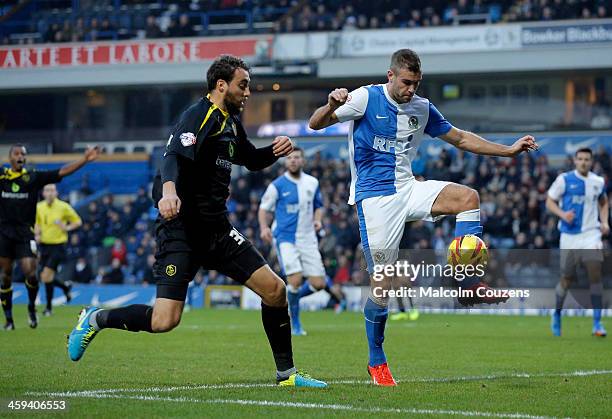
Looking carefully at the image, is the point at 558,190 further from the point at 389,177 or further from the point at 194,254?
the point at 194,254

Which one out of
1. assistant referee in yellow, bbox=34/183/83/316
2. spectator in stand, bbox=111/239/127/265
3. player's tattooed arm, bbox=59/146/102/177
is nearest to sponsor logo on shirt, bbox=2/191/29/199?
player's tattooed arm, bbox=59/146/102/177

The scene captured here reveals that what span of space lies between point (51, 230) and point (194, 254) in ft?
44.0

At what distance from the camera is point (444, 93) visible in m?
39.7

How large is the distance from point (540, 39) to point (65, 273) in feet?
59.5

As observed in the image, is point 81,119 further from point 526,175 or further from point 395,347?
point 395,347

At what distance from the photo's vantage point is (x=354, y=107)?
28.1ft

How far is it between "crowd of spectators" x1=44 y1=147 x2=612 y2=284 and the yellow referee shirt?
6.74 m

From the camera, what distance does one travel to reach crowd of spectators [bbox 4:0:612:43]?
36562mm

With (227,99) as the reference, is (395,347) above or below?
below

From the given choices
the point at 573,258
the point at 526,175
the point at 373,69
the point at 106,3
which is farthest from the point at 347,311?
the point at 106,3

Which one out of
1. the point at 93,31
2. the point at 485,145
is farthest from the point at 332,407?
the point at 93,31

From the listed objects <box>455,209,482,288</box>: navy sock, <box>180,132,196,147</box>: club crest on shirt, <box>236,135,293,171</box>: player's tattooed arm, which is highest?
<box>180,132,196,147</box>: club crest on shirt

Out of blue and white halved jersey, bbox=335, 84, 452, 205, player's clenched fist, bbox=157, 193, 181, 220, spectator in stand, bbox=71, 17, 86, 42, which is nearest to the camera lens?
player's clenched fist, bbox=157, 193, 181, 220
